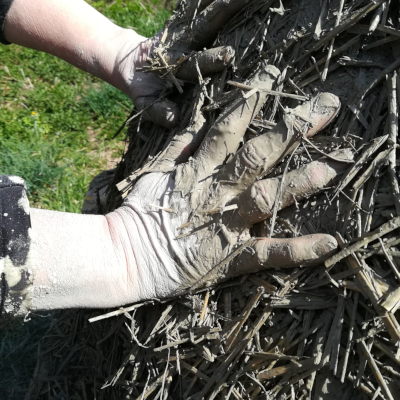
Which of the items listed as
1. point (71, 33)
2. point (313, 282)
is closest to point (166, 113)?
point (71, 33)

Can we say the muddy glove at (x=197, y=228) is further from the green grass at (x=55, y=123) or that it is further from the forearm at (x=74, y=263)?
the green grass at (x=55, y=123)

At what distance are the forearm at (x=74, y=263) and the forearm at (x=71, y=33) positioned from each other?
885 millimetres

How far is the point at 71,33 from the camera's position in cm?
221

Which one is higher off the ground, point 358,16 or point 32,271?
point 358,16

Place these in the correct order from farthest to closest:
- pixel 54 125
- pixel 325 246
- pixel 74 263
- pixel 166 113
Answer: pixel 54 125, pixel 166 113, pixel 74 263, pixel 325 246

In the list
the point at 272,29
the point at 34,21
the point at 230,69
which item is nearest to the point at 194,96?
the point at 230,69

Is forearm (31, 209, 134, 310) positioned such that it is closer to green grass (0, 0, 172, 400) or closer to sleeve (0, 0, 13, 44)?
sleeve (0, 0, 13, 44)

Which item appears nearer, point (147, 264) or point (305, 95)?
point (305, 95)

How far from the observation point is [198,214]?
5.37 ft

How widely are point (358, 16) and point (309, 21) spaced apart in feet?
0.59

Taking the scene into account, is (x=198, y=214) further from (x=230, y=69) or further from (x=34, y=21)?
(x=34, y=21)

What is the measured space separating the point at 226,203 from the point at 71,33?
121cm

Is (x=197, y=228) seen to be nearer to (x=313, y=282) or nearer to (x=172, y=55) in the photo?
(x=313, y=282)

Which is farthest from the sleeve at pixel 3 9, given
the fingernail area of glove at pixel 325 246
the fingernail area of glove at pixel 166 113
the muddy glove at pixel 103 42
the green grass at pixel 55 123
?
the fingernail area of glove at pixel 325 246
